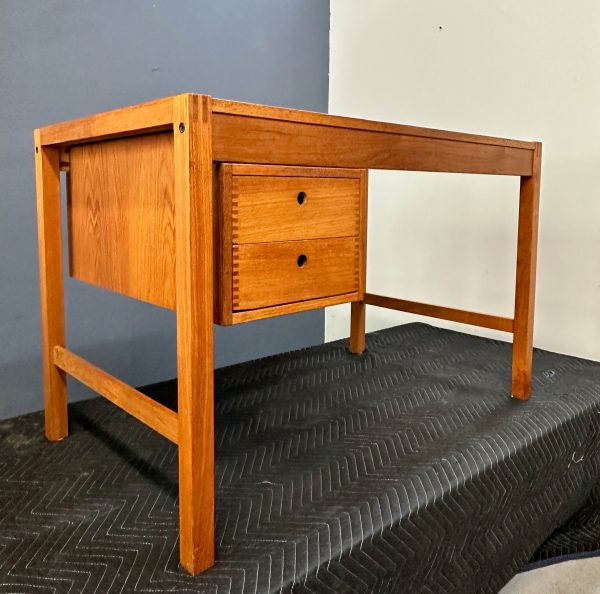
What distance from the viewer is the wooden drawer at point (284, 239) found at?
89cm

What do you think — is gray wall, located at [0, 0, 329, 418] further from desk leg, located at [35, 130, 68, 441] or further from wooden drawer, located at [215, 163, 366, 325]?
wooden drawer, located at [215, 163, 366, 325]

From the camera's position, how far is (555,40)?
177 centimetres

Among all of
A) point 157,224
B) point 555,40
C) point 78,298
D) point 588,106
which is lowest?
point 78,298

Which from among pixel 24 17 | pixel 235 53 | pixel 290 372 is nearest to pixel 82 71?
pixel 24 17

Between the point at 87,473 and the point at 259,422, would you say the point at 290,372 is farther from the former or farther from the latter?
the point at 87,473

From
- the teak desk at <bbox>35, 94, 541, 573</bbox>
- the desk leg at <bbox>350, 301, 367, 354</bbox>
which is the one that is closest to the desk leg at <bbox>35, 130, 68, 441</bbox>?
the teak desk at <bbox>35, 94, 541, 573</bbox>

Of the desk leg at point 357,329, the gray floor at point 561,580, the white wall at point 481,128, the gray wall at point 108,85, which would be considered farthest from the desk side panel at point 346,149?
the gray wall at point 108,85

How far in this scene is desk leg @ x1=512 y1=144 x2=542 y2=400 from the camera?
1.41 m

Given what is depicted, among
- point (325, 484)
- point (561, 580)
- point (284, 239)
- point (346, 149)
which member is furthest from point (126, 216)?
point (561, 580)

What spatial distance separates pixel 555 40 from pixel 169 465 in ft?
5.25

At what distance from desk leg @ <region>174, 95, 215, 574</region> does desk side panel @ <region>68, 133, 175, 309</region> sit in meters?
0.10

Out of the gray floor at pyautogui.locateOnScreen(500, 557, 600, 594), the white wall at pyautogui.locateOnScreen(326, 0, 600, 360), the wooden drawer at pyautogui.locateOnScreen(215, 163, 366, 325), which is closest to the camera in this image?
the wooden drawer at pyautogui.locateOnScreen(215, 163, 366, 325)

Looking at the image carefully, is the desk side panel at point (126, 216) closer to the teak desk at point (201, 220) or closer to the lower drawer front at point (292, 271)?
the teak desk at point (201, 220)

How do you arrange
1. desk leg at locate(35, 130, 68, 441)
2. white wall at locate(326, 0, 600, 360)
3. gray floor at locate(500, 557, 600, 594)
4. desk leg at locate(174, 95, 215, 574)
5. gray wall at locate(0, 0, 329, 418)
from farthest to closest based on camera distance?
white wall at locate(326, 0, 600, 360) → gray wall at locate(0, 0, 329, 418) → gray floor at locate(500, 557, 600, 594) → desk leg at locate(35, 130, 68, 441) → desk leg at locate(174, 95, 215, 574)
